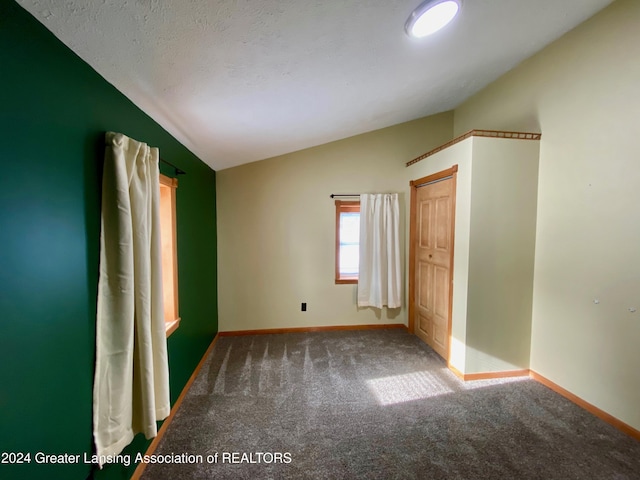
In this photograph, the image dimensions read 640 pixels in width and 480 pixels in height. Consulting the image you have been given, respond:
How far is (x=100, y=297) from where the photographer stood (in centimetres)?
112

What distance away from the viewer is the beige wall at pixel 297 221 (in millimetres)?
3338

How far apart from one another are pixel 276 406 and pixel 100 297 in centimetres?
153

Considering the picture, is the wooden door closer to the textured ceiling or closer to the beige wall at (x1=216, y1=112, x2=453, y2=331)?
the beige wall at (x1=216, y1=112, x2=453, y2=331)

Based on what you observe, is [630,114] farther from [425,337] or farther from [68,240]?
[68,240]

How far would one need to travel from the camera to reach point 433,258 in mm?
2941

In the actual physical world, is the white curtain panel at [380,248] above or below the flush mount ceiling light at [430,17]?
below

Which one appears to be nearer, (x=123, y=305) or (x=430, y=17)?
(x=123, y=305)

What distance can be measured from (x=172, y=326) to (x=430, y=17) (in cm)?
256

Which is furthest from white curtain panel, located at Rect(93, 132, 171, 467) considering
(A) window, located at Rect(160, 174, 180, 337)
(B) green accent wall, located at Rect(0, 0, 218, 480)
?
(A) window, located at Rect(160, 174, 180, 337)

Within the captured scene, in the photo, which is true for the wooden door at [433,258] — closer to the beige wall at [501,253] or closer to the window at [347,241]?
the beige wall at [501,253]

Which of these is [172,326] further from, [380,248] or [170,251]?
[380,248]

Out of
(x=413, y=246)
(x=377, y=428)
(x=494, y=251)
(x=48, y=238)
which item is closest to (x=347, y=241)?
(x=413, y=246)

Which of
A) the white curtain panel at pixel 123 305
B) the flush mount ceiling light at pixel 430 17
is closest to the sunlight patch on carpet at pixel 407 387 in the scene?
the white curtain panel at pixel 123 305

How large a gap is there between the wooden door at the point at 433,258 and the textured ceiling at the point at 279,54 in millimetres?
1016
